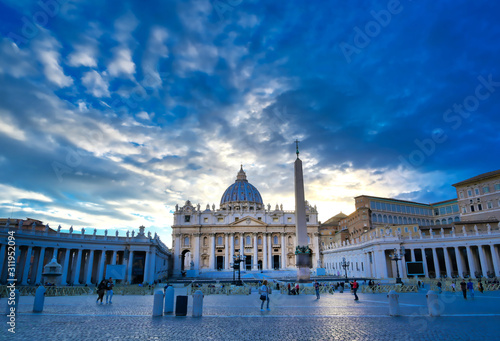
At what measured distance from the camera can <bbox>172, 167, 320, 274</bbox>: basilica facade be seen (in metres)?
86.1

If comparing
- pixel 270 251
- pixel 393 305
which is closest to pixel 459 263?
pixel 393 305

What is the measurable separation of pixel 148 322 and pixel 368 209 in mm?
66463

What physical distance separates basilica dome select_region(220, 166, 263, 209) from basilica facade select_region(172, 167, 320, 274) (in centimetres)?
1777

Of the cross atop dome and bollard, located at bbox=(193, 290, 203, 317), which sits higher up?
the cross atop dome

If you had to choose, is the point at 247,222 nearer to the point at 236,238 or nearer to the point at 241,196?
the point at 236,238

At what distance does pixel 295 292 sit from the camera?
1030 inches

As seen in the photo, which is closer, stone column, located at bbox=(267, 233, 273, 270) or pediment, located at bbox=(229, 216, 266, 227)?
stone column, located at bbox=(267, 233, 273, 270)

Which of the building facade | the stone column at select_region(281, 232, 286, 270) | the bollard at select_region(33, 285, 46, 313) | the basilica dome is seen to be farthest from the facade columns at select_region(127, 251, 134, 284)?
the basilica dome

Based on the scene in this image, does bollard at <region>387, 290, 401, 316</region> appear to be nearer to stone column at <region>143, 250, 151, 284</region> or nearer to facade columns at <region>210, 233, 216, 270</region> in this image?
stone column at <region>143, 250, 151, 284</region>

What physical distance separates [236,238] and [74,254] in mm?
44709

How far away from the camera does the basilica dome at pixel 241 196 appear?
110700 mm

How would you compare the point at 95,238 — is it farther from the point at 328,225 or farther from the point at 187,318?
the point at 328,225

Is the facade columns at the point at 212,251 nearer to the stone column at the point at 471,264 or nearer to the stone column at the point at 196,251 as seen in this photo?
the stone column at the point at 196,251

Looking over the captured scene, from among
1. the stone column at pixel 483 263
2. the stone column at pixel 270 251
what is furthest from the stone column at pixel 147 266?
the stone column at pixel 483 263
